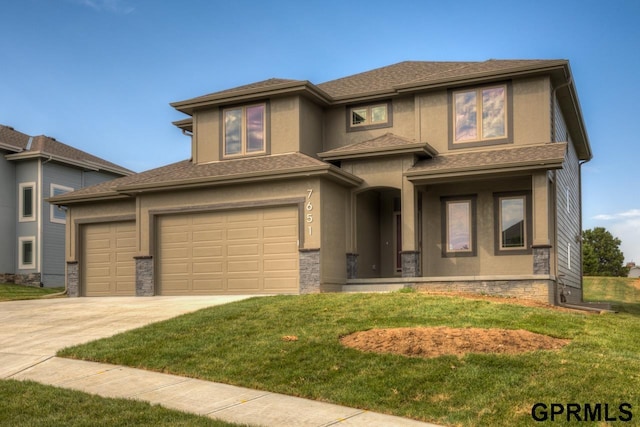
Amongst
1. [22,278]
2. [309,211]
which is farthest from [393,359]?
[22,278]

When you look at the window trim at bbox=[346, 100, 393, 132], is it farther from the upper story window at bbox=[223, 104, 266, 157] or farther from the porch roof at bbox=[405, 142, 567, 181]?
the upper story window at bbox=[223, 104, 266, 157]

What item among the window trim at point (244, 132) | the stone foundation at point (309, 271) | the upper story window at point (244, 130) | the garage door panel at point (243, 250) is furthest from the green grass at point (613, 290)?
the garage door panel at point (243, 250)

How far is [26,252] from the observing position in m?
30.2

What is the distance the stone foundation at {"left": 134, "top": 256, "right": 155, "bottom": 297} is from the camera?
19.5 meters

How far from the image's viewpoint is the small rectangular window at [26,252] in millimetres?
29953

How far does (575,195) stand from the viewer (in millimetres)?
24609

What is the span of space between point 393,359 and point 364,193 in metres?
11.3

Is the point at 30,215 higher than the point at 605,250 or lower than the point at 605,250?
higher

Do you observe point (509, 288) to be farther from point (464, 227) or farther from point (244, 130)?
point (244, 130)

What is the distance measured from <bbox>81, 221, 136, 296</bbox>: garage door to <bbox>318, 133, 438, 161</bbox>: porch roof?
7059 millimetres

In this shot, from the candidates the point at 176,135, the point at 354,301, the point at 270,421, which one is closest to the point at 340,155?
the point at 354,301

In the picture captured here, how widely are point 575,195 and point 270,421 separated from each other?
2059 cm

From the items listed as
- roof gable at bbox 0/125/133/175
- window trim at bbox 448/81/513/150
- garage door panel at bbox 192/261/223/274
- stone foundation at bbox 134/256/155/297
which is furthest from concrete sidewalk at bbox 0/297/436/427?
roof gable at bbox 0/125/133/175

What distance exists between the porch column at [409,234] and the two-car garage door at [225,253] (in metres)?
2.93
